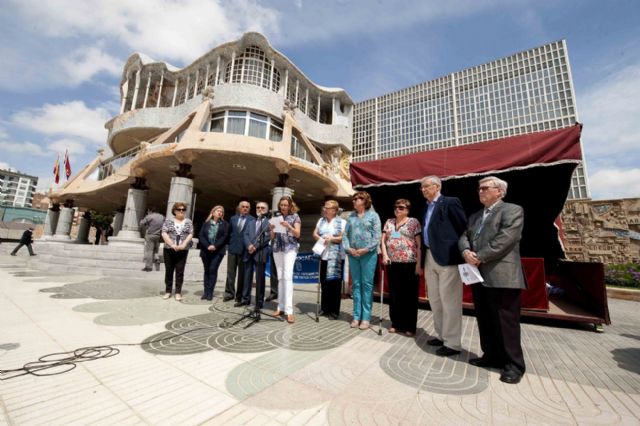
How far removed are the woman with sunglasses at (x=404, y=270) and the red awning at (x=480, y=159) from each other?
1.94 meters

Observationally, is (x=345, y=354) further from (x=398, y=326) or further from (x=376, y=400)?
(x=398, y=326)

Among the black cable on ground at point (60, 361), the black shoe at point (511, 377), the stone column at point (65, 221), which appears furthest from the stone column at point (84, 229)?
the black shoe at point (511, 377)

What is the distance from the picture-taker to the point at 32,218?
55.4 meters

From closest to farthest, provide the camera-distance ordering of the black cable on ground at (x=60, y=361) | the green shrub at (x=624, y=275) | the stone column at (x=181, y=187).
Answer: the black cable on ground at (x=60, y=361) < the green shrub at (x=624, y=275) < the stone column at (x=181, y=187)

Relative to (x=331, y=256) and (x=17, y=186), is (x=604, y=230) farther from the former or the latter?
(x=17, y=186)

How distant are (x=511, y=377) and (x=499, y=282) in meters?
0.83

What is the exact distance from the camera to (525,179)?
4.96 m

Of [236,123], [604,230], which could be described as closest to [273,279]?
[236,123]

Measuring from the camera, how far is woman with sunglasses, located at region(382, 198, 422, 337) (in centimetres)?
363

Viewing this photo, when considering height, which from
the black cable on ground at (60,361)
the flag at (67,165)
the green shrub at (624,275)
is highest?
the flag at (67,165)

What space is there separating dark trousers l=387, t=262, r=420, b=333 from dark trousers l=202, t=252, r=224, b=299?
3.84 meters

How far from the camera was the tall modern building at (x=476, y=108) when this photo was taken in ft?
114


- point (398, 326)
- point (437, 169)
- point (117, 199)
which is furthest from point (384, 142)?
point (398, 326)

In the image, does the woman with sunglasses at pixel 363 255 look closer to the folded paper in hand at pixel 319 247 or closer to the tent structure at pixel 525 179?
the folded paper in hand at pixel 319 247
